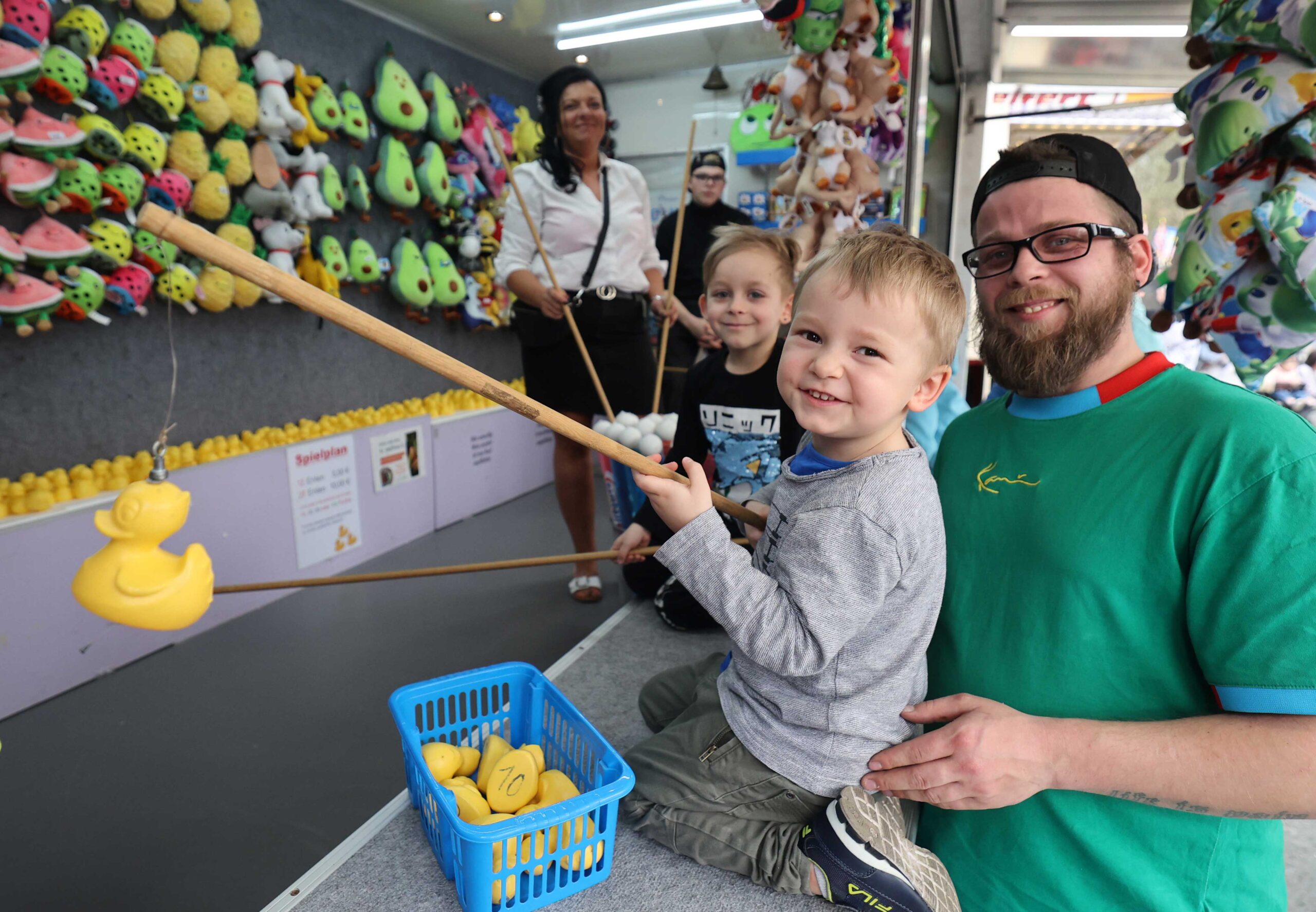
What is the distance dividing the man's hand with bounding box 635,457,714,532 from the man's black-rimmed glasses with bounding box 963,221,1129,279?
1.40 ft

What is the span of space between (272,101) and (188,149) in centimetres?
45

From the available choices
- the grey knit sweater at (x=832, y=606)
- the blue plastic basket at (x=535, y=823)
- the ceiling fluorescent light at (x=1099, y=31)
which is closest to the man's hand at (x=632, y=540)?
the blue plastic basket at (x=535, y=823)

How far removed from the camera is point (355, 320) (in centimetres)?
68

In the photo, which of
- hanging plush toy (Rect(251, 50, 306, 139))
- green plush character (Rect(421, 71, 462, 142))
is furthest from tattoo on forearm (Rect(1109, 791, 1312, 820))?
green plush character (Rect(421, 71, 462, 142))

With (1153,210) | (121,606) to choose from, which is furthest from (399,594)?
(1153,210)

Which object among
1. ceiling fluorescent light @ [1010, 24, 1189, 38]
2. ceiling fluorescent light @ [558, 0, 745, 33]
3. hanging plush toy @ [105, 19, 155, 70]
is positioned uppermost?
ceiling fluorescent light @ [1010, 24, 1189, 38]

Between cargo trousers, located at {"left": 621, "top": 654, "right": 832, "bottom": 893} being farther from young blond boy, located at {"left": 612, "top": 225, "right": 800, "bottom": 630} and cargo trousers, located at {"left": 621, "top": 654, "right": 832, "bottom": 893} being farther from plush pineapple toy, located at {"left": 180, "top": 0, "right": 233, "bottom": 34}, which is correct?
plush pineapple toy, located at {"left": 180, "top": 0, "right": 233, "bottom": 34}

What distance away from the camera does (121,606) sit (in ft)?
2.71

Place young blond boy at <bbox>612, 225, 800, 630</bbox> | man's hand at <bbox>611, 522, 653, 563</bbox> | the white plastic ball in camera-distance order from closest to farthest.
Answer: man's hand at <bbox>611, 522, 653, 563</bbox> → young blond boy at <bbox>612, 225, 800, 630</bbox> → the white plastic ball

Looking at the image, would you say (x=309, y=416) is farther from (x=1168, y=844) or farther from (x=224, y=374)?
(x=1168, y=844)

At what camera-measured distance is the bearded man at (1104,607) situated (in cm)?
70

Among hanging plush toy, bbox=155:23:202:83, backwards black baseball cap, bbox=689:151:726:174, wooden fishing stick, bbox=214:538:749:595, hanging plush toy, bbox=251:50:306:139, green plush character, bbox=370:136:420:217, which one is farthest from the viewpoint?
green plush character, bbox=370:136:420:217

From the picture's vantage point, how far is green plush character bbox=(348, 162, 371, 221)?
349cm

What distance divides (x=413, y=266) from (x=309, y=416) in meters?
0.90
